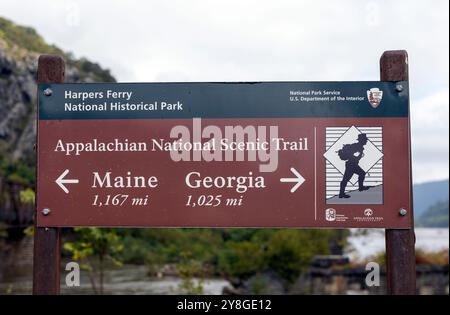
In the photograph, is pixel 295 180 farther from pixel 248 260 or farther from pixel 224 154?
pixel 248 260

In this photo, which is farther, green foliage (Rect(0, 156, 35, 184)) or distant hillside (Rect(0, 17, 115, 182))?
distant hillside (Rect(0, 17, 115, 182))

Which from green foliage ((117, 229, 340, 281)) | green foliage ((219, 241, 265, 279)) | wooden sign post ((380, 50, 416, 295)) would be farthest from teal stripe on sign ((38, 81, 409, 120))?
green foliage ((219, 241, 265, 279))

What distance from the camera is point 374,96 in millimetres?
5219

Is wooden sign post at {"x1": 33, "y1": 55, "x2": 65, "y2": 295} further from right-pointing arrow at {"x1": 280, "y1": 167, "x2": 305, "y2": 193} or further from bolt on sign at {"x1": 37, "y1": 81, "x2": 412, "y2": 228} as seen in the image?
right-pointing arrow at {"x1": 280, "y1": 167, "x2": 305, "y2": 193}

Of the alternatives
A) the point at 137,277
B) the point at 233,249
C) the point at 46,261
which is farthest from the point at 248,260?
the point at 46,261

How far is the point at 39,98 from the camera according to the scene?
5.33 meters

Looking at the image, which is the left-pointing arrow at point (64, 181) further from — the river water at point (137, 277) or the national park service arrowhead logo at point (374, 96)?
the river water at point (137, 277)

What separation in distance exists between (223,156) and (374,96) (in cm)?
127

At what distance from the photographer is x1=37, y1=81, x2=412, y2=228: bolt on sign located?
5180 millimetres

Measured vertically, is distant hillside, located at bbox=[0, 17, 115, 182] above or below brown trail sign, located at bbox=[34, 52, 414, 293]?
above
